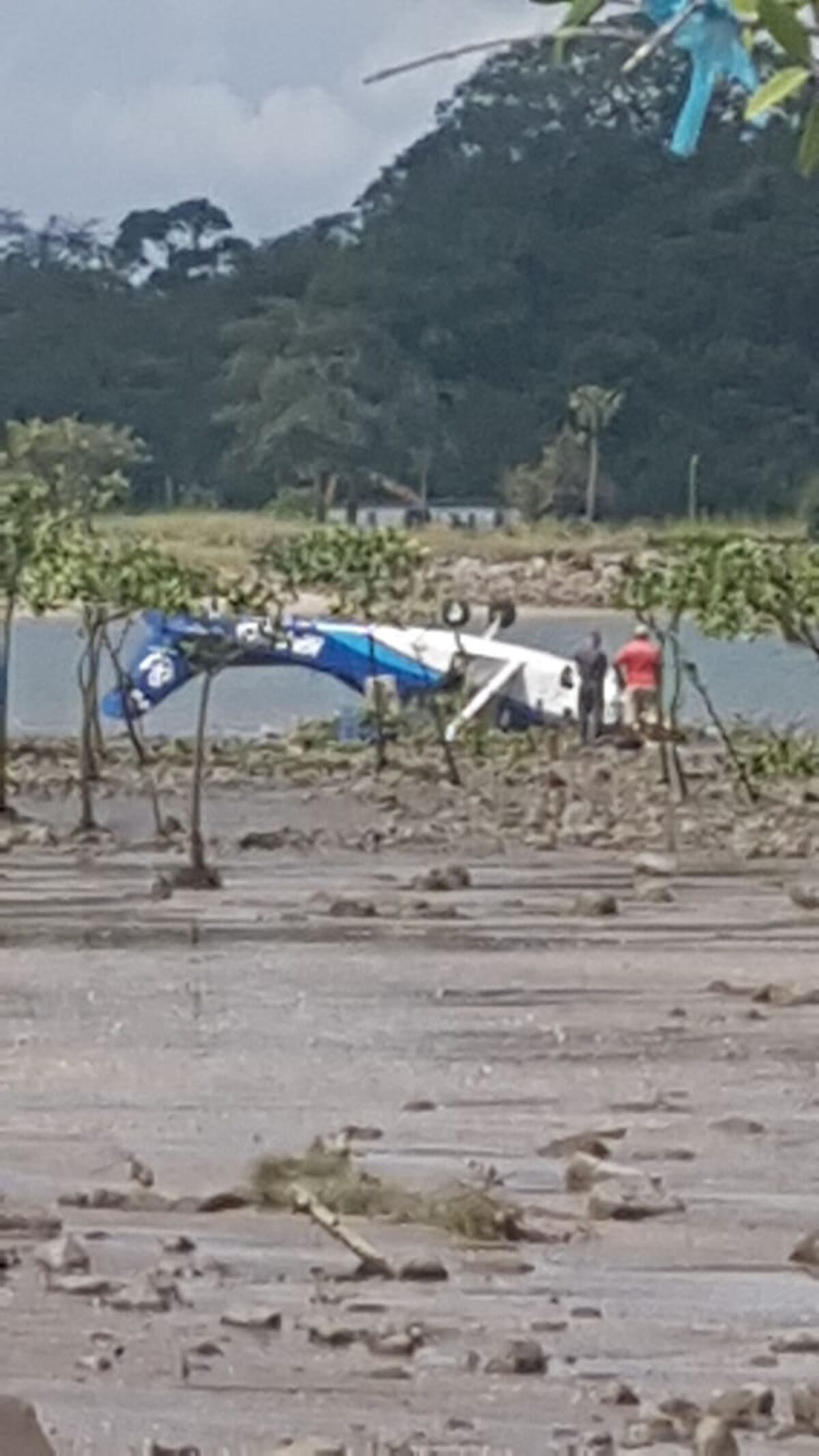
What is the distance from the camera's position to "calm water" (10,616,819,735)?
148 ft

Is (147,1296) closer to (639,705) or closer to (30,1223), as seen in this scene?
(30,1223)

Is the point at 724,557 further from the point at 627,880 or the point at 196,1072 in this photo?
the point at 196,1072

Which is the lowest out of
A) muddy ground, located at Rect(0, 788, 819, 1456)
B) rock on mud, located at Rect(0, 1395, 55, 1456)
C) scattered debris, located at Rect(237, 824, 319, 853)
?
scattered debris, located at Rect(237, 824, 319, 853)

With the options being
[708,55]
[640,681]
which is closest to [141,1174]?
[708,55]

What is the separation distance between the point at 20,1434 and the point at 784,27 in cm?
251

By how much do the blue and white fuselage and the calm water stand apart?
6.36 ft

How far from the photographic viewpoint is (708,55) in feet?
13.0

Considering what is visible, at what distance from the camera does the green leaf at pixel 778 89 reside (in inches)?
152

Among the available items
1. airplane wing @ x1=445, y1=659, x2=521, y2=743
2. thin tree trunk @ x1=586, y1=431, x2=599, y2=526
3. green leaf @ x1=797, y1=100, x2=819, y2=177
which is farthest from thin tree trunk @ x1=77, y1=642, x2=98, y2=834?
thin tree trunk @ x1=586, y1=431, x2=599, y2=526

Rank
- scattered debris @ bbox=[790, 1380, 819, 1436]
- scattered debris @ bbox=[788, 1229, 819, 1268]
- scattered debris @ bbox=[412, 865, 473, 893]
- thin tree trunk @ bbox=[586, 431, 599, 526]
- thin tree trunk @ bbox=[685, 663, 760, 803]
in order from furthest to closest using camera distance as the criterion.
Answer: thin tree trunk @ bbox=[586, 431, 599, 526] < thin tree trunk @ bbox=[685, 663, 760, 803] < scattered debris @ bbox=[412, 865, 473, 893] < scattered debris @ bbox=[788, 1229, 819, 1268] < scattered debris @ bbox=[790, 1380, 819, 1436]

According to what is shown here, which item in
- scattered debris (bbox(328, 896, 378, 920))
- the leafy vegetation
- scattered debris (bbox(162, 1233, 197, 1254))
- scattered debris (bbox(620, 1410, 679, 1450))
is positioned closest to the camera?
scattered debris (bbox(620, 1410, 679, 1450))

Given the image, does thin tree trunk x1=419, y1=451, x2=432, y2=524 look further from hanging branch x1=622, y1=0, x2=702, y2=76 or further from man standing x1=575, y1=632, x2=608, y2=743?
hanging branch x1=622, y1=0, x2=702, y2=76

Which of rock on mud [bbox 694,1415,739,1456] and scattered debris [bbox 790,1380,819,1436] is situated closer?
rock on mud [bbox 694,1415,739,1456]

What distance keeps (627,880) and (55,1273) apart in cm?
1364
